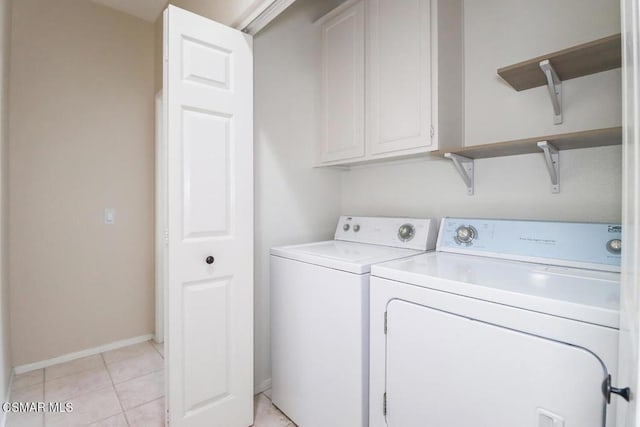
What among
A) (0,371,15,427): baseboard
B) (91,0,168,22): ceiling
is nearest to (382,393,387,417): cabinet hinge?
(0,371,15,427): baseboard

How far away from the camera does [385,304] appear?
1251mm

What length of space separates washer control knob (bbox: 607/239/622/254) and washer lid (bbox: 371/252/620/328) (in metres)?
0.10

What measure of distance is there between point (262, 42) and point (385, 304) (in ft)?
5.76

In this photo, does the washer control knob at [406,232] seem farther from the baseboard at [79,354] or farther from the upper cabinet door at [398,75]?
the baseboard at [79,354]

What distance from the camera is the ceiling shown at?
97.9 inches

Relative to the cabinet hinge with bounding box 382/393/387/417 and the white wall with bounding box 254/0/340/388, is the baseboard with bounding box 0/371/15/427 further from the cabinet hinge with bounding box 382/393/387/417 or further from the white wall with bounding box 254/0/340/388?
the cabinet hinge with bounding box 382/393/387/417

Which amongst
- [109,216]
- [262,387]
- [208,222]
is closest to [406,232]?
[208,222]

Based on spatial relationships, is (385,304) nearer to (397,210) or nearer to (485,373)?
(485,373)

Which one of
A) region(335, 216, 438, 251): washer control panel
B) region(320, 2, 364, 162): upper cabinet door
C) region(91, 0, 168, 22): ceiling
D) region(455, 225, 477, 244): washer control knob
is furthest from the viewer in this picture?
region(91, 0, 168, 22): ceiling

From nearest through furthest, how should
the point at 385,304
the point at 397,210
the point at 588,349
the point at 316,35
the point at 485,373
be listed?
the point at 588,349 < the point at 485,373 < the point at 385,304 < the point at 397,210 < the point at 316,35

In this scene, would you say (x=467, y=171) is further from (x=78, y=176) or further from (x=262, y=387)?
(x=78, y=176)

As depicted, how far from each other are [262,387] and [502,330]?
1.64m

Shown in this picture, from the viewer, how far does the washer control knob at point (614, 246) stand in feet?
Answer: 3.72

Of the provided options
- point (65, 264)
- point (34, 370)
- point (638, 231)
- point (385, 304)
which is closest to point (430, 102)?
point (385, 304)
